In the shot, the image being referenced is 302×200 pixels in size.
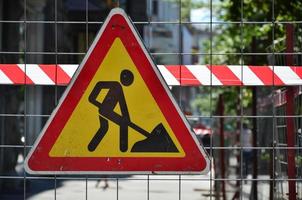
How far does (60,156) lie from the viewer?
3.56m

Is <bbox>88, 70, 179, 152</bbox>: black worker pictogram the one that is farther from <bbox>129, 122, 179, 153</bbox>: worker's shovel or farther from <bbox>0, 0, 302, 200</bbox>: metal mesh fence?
<bbox>0, 0, 302, 200</bbox>: metal mesh fence

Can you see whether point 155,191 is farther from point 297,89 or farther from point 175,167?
point 175,167

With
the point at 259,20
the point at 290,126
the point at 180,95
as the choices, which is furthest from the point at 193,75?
the point at 259,20

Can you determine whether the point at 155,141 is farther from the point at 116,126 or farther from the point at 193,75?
the point at 193,75

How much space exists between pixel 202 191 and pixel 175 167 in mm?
10509

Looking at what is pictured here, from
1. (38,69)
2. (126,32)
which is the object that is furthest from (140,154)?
(38,69)

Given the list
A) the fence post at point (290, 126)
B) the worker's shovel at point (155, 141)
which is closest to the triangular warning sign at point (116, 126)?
the worker's shovel at point (155, 141)

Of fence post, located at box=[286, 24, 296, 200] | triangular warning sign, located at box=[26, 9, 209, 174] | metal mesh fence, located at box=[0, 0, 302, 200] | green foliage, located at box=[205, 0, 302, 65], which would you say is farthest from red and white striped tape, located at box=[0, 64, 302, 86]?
green foliage, located at box=[205, 0, 302, 65]

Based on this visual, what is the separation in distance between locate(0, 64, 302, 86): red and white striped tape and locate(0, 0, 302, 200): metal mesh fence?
0.11 m

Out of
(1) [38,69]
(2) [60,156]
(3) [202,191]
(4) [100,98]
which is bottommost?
(3) [202,191]

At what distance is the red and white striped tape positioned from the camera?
4.82 meters

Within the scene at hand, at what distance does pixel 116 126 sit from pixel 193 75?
156cm

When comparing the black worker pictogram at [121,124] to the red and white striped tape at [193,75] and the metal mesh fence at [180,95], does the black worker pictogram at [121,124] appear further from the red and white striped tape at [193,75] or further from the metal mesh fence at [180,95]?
the red and white striped tape at [193,75]

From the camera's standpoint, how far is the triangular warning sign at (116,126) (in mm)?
3520
